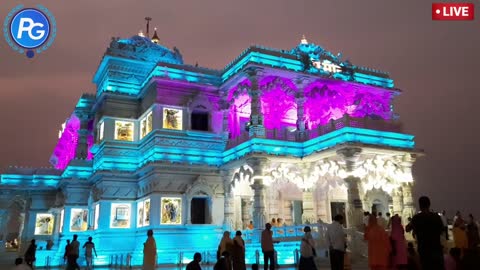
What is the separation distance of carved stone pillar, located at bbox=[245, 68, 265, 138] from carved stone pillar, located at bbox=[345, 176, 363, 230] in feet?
18.2

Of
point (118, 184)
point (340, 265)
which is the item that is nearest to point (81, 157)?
point (118, 184)

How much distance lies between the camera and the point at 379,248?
917 cm

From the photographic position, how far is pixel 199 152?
91.5 feet

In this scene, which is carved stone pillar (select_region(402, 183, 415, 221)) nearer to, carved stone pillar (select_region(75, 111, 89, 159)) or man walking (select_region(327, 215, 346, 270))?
man walking (select_region(327, 215, 346, 270))

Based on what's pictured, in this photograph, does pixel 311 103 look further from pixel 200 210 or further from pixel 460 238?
pixel 460 238

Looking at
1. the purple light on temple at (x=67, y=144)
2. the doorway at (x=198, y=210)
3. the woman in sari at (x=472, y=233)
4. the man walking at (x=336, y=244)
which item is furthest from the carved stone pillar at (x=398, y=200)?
the purple light on temple at (x=67, y=144)

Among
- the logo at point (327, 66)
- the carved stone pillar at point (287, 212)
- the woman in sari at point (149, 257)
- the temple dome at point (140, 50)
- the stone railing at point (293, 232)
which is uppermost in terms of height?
the temple dome at point (140, 50)

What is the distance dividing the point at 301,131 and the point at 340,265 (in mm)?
14581

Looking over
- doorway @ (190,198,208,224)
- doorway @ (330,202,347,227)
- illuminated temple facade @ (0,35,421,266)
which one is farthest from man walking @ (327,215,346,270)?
doorway @ (330,202,347,227)

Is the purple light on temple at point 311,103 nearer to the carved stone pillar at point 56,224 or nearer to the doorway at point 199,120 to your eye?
the doorway at point 199,120

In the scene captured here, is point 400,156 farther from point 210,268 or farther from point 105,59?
point 105,59

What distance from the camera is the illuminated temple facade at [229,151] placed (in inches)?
923

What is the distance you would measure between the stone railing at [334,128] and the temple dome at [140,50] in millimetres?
10401

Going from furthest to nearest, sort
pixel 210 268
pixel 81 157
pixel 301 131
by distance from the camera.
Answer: pixel 81 157 → pixel 301 131 → pixel 210 268
